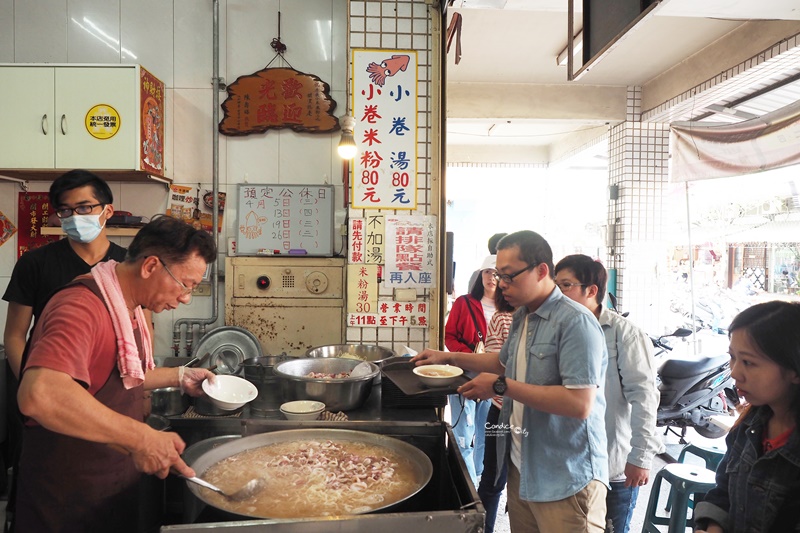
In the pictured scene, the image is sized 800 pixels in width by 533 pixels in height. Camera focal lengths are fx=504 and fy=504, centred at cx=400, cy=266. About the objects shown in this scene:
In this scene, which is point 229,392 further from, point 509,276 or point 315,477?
point 509,276

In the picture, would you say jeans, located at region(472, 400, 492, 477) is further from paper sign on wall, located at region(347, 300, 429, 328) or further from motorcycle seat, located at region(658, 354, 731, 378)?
motorcycle seat, located at region(658, 354, 731, 378)

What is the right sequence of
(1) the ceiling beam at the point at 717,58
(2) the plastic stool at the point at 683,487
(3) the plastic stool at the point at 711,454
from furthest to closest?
1. (1) the ceiling beam at the point at 717,58
2. (3) the plastic stool at the point at 711,454
3. (2) the plastic stool at the point at 683,487

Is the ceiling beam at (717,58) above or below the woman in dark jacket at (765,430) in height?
above

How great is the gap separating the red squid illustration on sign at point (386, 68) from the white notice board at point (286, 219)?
2.93ft

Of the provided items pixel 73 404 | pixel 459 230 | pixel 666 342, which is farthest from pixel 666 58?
pixel 459 230

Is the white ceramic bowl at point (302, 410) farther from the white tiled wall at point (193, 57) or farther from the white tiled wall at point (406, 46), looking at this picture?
the white tiled wall at point (193, 57)

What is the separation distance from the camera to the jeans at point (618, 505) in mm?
2465

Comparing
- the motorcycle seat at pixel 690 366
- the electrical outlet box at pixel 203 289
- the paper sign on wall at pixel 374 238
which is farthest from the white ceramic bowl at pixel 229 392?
the motorcycle seat at pixel 690 366

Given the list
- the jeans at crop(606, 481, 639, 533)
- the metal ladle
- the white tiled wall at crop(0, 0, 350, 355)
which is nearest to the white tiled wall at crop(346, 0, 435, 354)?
the white tiled wall at crop(0, 0, 350, 355)

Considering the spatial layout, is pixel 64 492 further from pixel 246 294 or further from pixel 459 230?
pixel 459 230

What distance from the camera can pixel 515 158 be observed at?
9320 millimetres

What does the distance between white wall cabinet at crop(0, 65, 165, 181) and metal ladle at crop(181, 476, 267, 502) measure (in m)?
2.61

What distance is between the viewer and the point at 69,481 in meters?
1.51

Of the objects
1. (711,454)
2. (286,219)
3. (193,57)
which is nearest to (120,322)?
(286,219)
